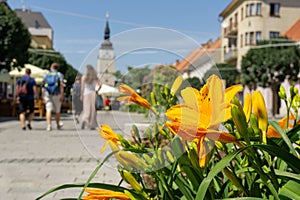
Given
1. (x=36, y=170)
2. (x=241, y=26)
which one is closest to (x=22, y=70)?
(x=36, y=170)

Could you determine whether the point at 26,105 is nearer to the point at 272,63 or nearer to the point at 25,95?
the point at 25,95

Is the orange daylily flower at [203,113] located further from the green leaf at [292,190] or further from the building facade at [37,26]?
the building facade at [37,26]

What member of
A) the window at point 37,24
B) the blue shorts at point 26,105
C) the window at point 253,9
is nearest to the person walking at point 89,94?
the blue shorts at point 26,105

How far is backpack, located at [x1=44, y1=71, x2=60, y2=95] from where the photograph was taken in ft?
39.2

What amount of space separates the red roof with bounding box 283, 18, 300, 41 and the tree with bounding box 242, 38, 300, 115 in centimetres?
1021

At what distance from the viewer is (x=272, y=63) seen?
32969 millimetres

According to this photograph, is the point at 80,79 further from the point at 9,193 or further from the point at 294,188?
the point at 9,193

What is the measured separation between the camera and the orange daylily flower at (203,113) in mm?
1265

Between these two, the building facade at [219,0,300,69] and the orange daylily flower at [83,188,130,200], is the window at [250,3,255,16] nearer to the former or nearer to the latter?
the building facade at [219,0,300,69]

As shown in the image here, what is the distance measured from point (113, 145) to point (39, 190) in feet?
9.46

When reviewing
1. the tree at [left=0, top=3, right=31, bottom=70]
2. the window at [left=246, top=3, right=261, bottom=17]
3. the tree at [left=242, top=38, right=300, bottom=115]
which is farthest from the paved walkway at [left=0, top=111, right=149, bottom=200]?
the window at [left=246, top=3, right=261, bottom=17]

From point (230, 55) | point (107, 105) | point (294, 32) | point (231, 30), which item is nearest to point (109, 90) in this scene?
point (107, 105)

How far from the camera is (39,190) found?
436 cm

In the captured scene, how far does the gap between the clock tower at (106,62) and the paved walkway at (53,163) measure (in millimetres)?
190
